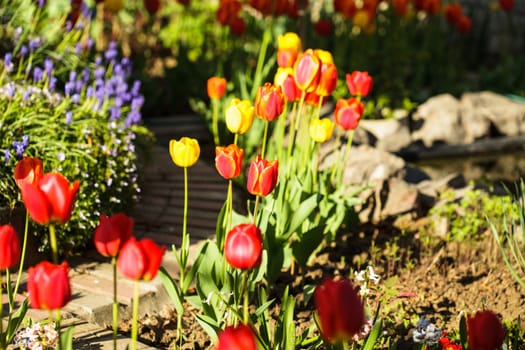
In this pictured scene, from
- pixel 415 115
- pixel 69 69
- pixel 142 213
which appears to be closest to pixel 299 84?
pixel 142 213

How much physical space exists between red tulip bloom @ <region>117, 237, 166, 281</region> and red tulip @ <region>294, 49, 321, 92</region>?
1330mm

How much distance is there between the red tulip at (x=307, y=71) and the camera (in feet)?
9.50

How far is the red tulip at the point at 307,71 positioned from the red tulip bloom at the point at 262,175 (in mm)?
586

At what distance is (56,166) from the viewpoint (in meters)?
3.62

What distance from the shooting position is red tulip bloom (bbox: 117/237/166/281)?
1726 millimetres

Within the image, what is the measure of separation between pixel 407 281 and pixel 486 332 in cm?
175

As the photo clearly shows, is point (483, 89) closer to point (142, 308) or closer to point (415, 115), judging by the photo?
point (415, 115)

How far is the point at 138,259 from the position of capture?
1.73m

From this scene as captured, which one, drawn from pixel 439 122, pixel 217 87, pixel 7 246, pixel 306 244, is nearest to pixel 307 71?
pixel 306 244

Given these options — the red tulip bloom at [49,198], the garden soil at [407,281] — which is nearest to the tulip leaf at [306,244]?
the garden soil at [407,281]

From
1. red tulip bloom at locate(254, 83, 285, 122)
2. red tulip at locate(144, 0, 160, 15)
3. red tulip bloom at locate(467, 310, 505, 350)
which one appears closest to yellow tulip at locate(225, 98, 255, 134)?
red tulip bloom at locate(254, 83, 285, 122)

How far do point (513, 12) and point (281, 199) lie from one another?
7151mm

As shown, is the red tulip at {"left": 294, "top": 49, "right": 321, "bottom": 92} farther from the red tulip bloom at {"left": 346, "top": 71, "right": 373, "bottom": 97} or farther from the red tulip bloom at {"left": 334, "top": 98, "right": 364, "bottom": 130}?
the red tulip bloom at {"left": 346, "top": 71, "right": 373, "bottom": 97}

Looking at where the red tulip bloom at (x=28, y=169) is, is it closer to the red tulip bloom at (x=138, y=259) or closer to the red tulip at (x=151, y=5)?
the red tulip bloom at (x=138, y=259)
